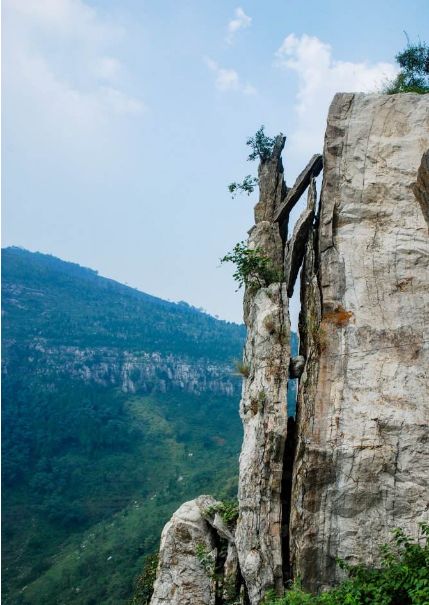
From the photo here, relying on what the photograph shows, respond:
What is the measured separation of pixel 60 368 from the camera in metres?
100

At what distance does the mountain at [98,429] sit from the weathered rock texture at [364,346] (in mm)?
26822

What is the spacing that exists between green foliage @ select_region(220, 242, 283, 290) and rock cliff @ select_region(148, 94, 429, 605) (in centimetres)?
12

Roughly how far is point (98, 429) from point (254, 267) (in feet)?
242

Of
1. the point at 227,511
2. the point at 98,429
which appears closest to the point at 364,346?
the point at 227,511

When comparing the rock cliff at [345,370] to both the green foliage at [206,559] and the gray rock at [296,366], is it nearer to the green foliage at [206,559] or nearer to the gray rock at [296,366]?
the gray rock at [296,366]

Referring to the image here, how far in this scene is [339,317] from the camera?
40.2 ft

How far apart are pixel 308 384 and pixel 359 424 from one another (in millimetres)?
1442

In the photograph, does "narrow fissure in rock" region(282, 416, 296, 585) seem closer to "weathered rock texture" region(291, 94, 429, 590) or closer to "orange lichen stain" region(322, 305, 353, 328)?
"weathered rock texture" region(291, 94, 429, 590)

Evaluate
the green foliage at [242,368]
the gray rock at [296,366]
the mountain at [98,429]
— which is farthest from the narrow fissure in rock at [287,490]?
the mountain at [98,429]

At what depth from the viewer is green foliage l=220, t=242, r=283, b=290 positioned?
1461cm

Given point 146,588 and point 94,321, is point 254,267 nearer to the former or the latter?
point 146,588

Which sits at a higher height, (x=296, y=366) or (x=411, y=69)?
(x=411, y=69)

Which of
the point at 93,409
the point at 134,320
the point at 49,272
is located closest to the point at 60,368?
the point at 93,409

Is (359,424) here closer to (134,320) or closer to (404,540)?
(404,540)
